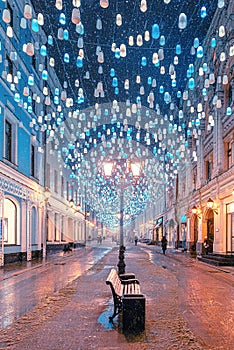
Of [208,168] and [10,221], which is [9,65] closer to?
[10,221]

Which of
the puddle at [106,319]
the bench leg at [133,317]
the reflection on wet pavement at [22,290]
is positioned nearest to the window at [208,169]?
the reflection on wet pavement at [22,290]

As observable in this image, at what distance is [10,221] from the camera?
1037 inches

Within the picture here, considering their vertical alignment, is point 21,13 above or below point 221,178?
above

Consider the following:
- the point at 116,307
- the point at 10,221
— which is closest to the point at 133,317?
the point at 116,307

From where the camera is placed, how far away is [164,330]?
8133mm

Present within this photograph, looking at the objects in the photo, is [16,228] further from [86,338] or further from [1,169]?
[86,338]

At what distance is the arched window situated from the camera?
2575cm

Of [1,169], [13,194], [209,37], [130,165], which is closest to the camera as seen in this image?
[130,165]

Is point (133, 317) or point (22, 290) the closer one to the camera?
point (133, 317)

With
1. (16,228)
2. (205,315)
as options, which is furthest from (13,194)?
(205,315)

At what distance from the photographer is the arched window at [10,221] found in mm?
25750

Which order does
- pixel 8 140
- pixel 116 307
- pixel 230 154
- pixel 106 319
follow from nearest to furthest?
pixel 106 319 < pixel 116 307 < pixel 8 140 < pixel 230 154

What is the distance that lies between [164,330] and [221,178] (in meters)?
20.7

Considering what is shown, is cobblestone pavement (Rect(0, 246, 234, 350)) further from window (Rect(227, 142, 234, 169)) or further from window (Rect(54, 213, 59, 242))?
window (Rect(54, 213, 59, 242))
